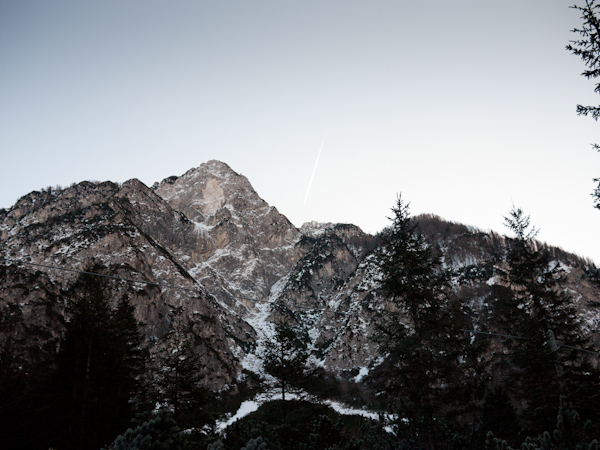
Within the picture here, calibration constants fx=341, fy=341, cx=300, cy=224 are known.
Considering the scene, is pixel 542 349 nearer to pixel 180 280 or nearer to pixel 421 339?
pixel 421 339

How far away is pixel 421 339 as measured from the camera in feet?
41.5

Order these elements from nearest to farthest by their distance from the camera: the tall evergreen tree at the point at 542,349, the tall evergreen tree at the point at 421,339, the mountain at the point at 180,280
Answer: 1. the tall evergreen tree at the point at 421,339
2. the tall evergreen tree at the point at 542,349
3. the mountain at the point at 180,280

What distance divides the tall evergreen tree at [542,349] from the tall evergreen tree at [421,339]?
2921 mm

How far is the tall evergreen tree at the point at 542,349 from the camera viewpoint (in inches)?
544

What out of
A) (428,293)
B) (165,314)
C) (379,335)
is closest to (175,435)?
(379,335)

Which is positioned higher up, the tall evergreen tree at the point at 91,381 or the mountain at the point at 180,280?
the mountain at the point at 180,280

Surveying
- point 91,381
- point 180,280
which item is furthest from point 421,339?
point 180,280

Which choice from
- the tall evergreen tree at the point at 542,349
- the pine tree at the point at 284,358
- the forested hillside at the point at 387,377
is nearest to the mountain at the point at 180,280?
the pine tree at the point at 284,358

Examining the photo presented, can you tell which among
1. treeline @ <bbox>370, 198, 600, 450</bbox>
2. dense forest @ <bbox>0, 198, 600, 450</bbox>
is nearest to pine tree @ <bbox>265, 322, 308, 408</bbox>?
dense forest @ <bbox>0, 198, 600, 450</bbox>

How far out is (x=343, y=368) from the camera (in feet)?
399

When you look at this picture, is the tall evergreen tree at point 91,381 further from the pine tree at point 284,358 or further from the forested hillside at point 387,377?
the pine tree at point 284,358

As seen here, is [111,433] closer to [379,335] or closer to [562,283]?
[379,335]

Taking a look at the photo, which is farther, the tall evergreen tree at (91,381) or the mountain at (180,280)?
the mountain at (180,280)

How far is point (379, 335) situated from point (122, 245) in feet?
384
